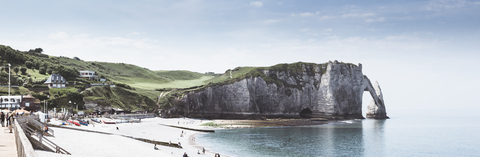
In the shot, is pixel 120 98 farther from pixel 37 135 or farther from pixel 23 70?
pixel 37 135

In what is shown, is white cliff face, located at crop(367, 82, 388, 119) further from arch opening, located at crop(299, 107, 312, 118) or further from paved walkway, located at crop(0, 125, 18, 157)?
paved walkway, located at crop(0, 125, 18, 157)

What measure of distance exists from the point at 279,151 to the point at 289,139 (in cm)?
1756

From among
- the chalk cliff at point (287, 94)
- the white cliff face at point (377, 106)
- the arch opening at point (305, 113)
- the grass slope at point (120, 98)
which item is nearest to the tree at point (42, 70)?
the grass slope at point (120, 98)

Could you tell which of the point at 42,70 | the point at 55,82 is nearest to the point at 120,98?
the point at 55,82

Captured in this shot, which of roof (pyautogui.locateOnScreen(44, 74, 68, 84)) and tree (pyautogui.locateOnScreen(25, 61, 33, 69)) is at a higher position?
tree (pyautogui.locateOnScreen(25, 61, 33, 69))

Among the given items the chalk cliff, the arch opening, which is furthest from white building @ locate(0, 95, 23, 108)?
the arch opening

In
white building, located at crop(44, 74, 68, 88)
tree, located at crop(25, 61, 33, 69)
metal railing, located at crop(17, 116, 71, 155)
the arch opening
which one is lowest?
the arch opening

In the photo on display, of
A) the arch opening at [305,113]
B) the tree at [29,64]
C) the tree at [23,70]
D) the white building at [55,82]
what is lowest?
the arch opening at [305,113]

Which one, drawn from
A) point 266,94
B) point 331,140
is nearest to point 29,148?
point 331,140

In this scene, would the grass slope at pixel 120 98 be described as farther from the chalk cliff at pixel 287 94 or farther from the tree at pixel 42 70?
the tree at pixel 42 70

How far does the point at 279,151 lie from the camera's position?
56656 millimetres

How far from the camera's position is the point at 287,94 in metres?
151

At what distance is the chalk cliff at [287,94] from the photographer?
455 ft

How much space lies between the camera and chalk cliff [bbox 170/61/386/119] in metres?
139
